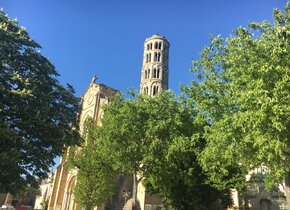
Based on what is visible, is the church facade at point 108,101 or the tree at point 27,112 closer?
the tree at point 27,112

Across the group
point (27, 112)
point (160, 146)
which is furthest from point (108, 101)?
point (27, 112)

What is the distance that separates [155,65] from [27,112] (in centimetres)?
Answer: 4989

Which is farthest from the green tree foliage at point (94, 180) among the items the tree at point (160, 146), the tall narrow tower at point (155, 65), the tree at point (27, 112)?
the tall narrow tower at point (155, 65)

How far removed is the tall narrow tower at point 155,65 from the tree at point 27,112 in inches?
1678

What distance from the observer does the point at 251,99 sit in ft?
53.3

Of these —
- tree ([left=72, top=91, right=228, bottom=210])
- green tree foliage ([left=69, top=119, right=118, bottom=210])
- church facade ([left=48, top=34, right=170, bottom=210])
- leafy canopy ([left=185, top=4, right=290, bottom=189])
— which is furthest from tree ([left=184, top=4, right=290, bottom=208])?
green tree foliage ([left=69, top=119, right=118, bottom=210])

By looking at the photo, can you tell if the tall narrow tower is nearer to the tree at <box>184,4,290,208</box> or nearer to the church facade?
the church facade

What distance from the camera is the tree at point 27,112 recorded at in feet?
54.6

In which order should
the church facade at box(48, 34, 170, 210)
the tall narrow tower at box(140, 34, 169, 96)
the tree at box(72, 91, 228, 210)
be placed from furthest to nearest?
the tall narrow tower at box(140, 34, 169, 96) → the church facade at box(48, 34, 170, 210) → the tree at box(72, 91, 228, 210)

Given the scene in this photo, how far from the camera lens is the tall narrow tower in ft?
209

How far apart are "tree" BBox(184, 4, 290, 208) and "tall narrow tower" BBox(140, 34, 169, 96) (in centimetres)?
4070

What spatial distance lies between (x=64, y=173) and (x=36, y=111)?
34046mm

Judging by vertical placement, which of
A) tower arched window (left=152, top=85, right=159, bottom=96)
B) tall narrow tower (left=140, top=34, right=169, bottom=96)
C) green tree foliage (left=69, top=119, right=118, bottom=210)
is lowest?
green tree foliage (left=69, top=119, right=118, bottom=210)

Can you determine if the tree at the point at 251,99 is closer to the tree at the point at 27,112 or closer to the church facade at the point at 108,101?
the tree at the point at 27,112
